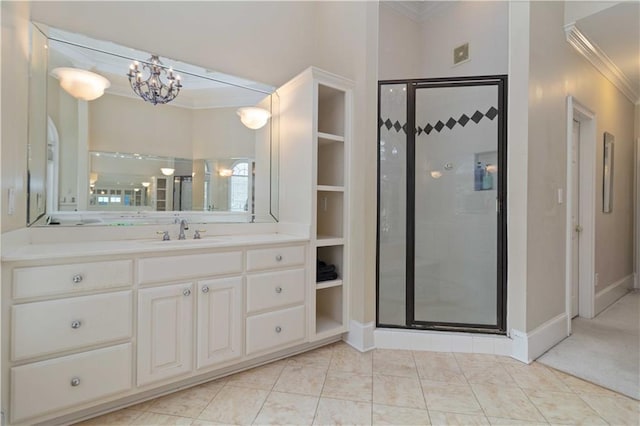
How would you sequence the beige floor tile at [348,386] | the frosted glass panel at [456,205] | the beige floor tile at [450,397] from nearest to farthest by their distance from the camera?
the beige floor tile at [450,397] < the beige floor tile at [348,386] < the frosted glass panel at [456,205]

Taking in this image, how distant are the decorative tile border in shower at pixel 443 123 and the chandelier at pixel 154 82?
156cm

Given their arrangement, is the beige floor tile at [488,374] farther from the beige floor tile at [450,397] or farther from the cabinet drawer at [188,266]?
the cabinet drawer at [188,266]

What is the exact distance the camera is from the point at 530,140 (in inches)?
83.4

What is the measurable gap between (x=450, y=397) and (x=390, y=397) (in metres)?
0.34

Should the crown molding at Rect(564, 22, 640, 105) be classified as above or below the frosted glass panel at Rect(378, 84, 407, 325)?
above

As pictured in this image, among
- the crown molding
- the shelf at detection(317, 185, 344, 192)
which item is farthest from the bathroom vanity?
the crown molding

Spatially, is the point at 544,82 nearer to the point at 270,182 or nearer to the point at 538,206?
the point at 538,206

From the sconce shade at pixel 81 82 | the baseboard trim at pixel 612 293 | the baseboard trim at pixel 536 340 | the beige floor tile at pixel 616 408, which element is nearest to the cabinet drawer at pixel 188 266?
the sconce shade at pixel 81 82

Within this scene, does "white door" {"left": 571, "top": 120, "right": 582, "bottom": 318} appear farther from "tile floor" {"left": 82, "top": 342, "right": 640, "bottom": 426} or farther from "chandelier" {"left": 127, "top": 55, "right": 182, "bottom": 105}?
"chandelier" {"left": 127, "top": 55, "right": 182, "bottom": 105}

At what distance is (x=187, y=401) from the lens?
163cm

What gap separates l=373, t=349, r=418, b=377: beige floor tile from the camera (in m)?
1.93

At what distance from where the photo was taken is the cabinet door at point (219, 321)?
66.7 inches

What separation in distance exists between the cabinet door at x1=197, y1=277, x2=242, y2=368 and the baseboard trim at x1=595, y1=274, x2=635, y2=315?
360 centimetres

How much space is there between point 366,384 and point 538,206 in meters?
1.76
